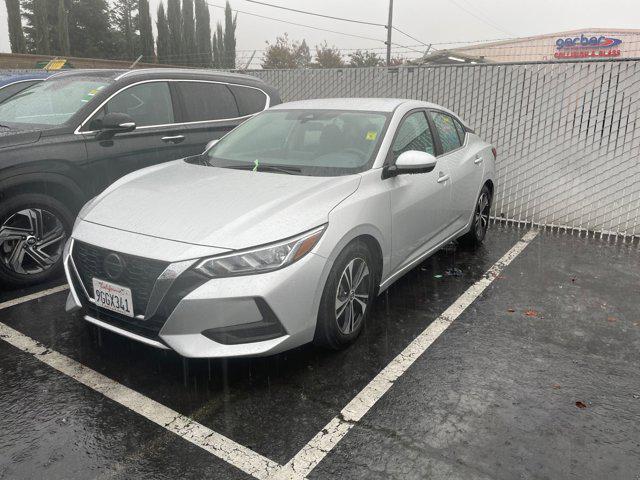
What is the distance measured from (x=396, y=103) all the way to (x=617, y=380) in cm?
258

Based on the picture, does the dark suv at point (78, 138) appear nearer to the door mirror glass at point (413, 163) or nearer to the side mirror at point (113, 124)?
the side mirror at point (113, 124)

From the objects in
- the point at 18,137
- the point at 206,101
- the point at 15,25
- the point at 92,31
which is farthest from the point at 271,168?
the point at 92,31

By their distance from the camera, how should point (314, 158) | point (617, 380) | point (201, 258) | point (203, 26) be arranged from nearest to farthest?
point (201, 258) < point (617, 380) < point (314, 158) < point (203, 26)

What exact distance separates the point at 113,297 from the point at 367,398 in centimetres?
153

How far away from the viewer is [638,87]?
6109 mm

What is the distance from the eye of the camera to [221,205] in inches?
122

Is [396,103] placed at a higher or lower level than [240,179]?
A: higher

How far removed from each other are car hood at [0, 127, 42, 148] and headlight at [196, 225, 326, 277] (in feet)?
8.08

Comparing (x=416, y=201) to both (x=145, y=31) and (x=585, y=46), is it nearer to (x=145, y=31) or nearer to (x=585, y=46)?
(x=585, y=46)

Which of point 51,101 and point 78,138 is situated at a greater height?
point 51,101

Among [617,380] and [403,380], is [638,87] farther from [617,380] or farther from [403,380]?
[403,380]

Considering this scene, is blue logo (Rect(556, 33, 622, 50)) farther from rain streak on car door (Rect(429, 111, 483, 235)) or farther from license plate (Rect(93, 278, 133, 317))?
license plate (Rect(93, 278, 133, 317))

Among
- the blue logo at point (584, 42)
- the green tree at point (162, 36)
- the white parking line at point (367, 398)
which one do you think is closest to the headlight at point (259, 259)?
the white parking line at point (367, 398)

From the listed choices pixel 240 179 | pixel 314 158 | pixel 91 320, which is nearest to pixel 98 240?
pixel 91 320
